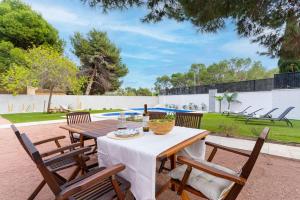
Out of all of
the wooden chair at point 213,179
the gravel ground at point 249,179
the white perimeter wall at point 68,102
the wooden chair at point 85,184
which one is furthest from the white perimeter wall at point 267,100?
the wooden chair at point 85,184

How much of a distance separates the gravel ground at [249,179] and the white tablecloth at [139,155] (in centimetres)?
77

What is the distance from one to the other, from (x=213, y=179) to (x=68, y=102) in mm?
16049

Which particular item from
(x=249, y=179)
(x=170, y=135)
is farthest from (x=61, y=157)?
(x=249, y=179)

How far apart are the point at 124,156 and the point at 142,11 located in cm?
408

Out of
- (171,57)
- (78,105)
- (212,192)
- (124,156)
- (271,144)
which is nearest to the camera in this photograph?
(212,192)

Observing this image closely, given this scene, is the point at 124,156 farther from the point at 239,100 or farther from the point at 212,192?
the point at 239,100

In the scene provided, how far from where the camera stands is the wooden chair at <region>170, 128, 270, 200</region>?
165 cm

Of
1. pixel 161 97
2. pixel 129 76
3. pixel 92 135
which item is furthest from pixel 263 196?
pixel 129 76

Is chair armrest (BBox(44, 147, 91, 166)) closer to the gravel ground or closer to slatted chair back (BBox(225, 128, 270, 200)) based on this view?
the gravel ground

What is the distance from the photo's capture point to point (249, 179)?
9.46ft

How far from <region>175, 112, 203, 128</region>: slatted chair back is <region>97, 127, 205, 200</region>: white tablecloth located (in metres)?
1.10

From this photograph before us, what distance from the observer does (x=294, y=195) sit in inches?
97.1

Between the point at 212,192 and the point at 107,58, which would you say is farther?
the point at 107,58

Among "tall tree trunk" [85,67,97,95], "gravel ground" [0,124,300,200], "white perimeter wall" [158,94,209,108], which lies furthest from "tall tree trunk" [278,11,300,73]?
"tall tree trunk" [85,67,97,95]
